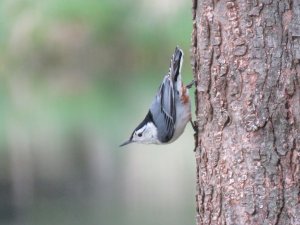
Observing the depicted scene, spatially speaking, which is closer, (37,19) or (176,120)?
(176,120)

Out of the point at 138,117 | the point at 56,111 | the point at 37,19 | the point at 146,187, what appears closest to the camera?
the point at 146,187

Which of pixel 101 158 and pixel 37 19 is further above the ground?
pixel 37 19

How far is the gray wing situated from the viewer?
527 cm

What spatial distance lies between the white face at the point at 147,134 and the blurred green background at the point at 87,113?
4.29 meters

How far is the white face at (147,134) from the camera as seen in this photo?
5.52 meters

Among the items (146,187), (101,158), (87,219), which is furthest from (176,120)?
(101,158)

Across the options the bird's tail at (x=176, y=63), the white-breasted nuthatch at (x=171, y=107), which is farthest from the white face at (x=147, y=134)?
the bird's tail at (x=176, y=63)

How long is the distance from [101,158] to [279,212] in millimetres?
9085

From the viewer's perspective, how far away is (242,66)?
12.4 ft

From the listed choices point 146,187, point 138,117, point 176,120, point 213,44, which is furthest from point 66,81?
point 213,44

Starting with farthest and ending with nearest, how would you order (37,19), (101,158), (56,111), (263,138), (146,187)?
(37,19) → (56,111) → (101,158) → (146,187) → (263,138)

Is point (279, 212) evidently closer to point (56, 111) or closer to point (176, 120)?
point (176, 120)

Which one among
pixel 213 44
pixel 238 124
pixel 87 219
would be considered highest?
pixel 213 44

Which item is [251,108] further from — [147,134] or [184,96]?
[147,134]
